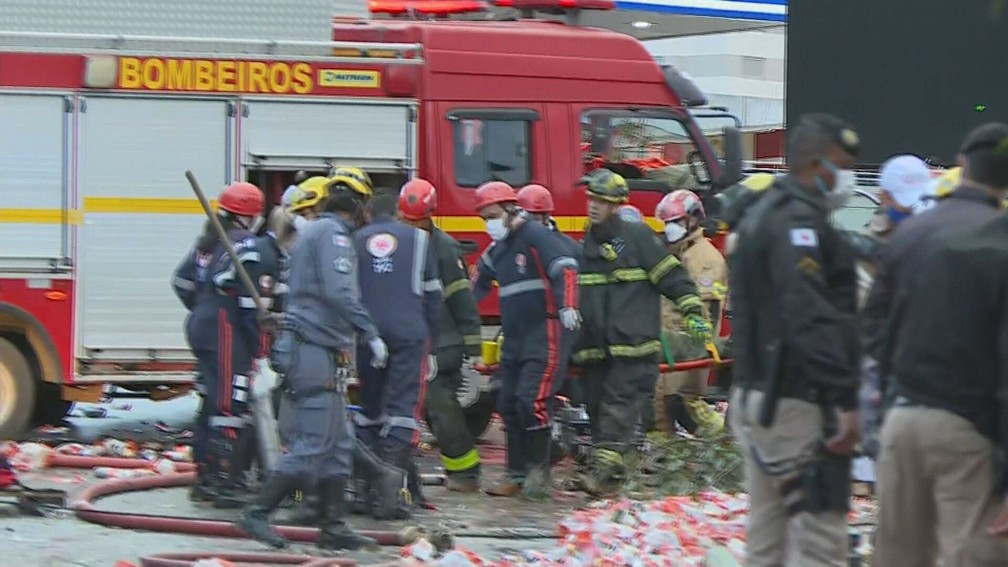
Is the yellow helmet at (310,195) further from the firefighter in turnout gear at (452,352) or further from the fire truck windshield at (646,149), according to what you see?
the fire truck windshield at (646,149)

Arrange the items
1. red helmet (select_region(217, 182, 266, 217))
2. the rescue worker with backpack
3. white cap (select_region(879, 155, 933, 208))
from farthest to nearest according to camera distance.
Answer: red helmet (select_region(217, 182, 266, 217))
the rescue worker with backpack
white cap (select_region(879, 155, 933, 208))

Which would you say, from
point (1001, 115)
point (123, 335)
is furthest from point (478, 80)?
point (1001, 115)

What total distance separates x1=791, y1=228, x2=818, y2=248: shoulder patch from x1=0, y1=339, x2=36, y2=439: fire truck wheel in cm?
759

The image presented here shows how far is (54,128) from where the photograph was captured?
11.9 meters

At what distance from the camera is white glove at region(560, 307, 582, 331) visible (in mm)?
10141

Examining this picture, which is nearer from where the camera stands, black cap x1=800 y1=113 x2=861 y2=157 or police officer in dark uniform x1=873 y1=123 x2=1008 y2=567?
police officer in dark uniform x1=873 y1=123 x2=1008 y2=567

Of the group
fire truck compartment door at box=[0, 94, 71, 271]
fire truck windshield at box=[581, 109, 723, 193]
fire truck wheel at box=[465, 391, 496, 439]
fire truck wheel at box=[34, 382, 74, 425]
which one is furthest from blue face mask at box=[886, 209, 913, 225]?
fire truck wheel at box=[34, 382, 74, 425]

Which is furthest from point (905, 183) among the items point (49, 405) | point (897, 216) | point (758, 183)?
point (49, 405)

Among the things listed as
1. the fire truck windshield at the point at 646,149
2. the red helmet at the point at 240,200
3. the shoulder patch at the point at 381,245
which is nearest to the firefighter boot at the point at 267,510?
the shoulder patch at the point at 381,245

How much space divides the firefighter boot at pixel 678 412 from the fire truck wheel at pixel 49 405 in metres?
4.45

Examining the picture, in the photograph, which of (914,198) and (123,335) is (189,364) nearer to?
(123,335)

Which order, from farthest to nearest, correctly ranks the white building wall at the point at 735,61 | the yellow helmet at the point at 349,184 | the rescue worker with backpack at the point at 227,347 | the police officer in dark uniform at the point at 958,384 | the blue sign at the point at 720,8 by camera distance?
the white building wall at the point at 735,61 < the blue sign at the point at 720,8 < the rescue worker with backpack at the point at 227,347 < the yellow helmet at the point at 349,184 < the police officer in dark uniform at the point at 958,384

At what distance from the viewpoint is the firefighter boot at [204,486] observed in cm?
971

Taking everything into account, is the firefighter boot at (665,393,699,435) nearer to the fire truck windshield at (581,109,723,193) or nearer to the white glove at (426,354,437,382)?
the fire truck windshield at (581,109,723,193)
